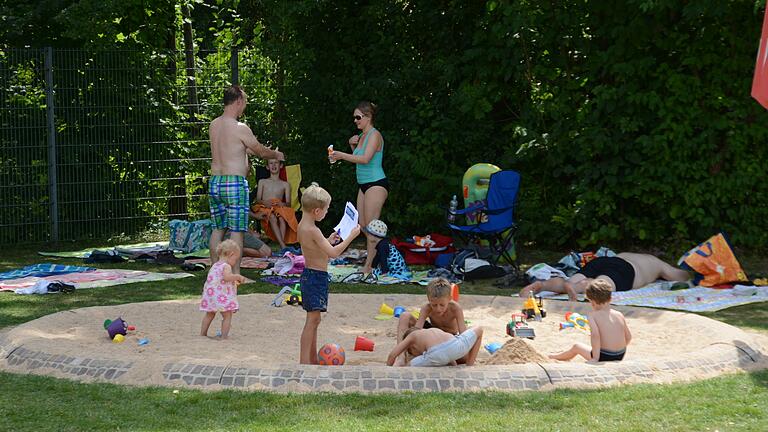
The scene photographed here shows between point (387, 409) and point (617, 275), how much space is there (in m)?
5.18

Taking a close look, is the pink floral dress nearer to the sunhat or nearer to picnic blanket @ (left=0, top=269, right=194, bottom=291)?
picnic blanket @ (left=0, top=269, right=194, bottom=291)

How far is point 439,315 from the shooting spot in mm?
7012

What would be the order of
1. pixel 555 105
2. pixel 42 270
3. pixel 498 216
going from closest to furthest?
pixel 42 270
pixel 498 216
pixel 555 105

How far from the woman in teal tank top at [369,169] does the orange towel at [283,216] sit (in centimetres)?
258

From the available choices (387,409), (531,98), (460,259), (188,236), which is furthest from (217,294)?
(531,98)

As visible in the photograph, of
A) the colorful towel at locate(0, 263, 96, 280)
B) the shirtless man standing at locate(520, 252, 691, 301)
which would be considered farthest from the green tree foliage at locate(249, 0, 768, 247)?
the colorful towel at locate(0, 263, 96, 280)

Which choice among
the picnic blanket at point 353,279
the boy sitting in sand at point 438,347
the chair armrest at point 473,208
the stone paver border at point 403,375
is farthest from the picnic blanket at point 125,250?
the boy sitting in sand at point 438,347

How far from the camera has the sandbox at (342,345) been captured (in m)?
5.86

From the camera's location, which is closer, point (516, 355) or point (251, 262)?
point (516, 355)

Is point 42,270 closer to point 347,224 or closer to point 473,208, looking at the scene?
point 473,208

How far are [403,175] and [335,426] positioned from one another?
29.6 feet

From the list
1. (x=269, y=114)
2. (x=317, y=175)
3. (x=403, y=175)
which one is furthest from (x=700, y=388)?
(x=269, y=114)

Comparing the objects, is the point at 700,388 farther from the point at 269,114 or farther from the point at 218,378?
the point at 269,114

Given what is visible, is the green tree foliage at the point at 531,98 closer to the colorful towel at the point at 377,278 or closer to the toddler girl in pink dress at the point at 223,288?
the colorful towel at the point at 377,278
